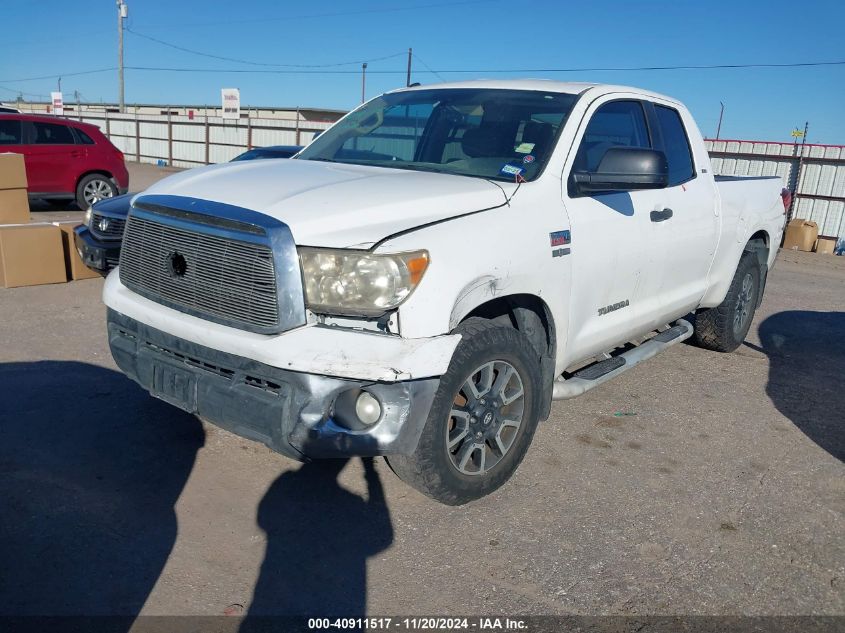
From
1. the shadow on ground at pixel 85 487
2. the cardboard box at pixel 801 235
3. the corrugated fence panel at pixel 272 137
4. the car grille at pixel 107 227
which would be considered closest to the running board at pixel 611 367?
the shadow on ground at pixel 85 487

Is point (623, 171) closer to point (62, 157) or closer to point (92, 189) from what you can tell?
point (62, 157)

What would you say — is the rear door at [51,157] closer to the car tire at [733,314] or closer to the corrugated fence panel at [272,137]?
the corrugated fence panel at [272,137]

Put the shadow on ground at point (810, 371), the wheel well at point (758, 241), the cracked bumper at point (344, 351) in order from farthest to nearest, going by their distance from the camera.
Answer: the wheel well at point (758, 241), the shadow on ground at point (810, 371), the cracked bumper at point (344, 351)

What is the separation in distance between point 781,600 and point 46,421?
374 centimetres

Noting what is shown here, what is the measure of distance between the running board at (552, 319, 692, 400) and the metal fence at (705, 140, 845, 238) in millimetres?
11571

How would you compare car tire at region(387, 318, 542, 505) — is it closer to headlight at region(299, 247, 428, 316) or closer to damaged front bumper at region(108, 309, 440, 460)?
damaged front bumper at region(108, 309, 440, 460)

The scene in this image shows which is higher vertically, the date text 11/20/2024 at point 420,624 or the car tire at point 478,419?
the car tire at point 478,419

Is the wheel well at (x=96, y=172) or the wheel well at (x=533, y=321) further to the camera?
the wheel well at (x=96, y=172)

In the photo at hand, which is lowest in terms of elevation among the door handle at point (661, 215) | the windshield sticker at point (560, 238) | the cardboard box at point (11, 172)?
the cardboard box at point (11, 172)

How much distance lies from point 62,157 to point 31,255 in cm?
605

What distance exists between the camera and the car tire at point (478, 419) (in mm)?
3104

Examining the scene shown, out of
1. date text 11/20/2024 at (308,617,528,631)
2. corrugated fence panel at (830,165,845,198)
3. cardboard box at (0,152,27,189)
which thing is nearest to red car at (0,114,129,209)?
cardboard box at (0,152,27,189)

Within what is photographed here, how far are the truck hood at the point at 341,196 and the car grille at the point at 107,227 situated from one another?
3366 millimetres

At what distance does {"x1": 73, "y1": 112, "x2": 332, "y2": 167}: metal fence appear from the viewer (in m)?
23.4
